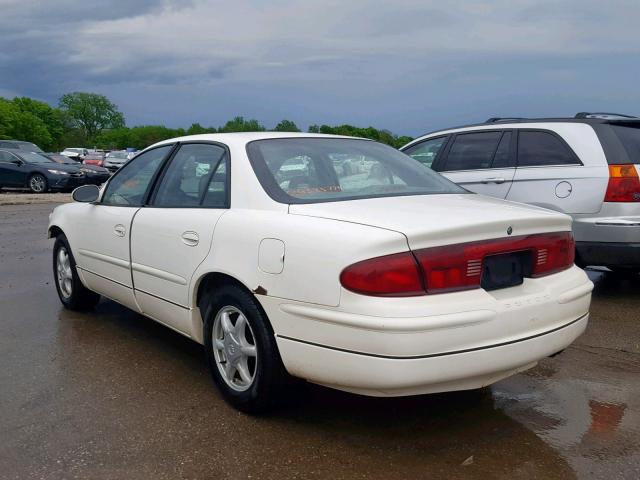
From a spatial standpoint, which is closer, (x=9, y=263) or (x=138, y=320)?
(x=138, y=320)

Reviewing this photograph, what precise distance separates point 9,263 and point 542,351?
680 cm

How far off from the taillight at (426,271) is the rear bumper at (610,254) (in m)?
2.89

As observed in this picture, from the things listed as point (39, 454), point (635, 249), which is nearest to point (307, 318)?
point (39, 454)

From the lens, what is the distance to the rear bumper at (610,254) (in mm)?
5605

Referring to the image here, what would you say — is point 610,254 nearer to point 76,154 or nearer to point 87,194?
point 87,194

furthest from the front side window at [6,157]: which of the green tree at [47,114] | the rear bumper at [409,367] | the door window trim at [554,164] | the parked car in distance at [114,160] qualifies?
the green tree at [47,114]

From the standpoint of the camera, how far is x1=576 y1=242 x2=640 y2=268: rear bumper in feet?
18.4

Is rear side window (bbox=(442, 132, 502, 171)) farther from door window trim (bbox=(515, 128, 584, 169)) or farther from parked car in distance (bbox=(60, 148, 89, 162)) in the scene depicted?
parked car in distance (bbox=(60, 148, 89, 162))

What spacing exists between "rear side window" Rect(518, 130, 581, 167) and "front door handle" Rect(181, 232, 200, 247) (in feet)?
12.2

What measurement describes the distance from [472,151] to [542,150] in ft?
2.66

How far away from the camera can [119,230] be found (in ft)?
15.1

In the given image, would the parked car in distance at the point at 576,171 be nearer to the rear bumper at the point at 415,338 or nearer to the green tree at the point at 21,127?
the rear bumper at the point at 415,338

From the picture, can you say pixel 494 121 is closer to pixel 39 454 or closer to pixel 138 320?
pixel 138 320

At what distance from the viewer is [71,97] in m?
123
